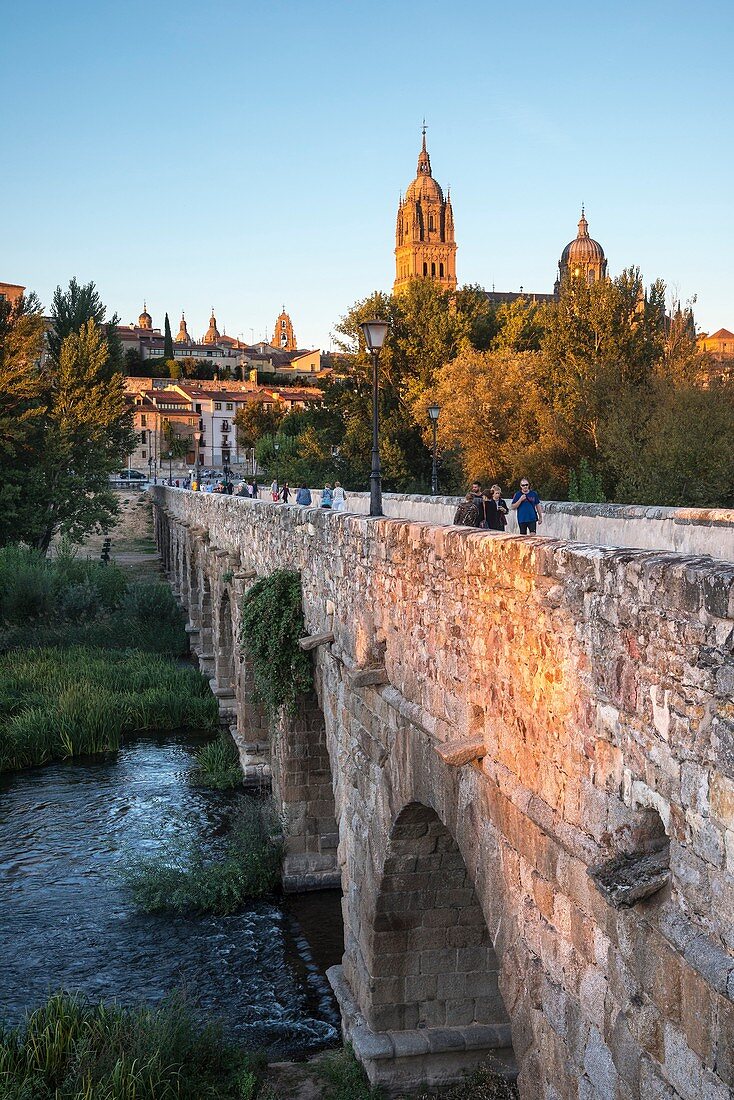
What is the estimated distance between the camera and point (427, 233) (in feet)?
361

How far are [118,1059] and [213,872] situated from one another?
16.9 feet

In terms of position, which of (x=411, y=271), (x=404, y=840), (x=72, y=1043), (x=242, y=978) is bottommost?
(x=242, y=978)

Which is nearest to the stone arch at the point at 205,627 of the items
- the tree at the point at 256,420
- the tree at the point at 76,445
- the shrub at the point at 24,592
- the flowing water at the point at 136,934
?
the shrub at the point at 24,592

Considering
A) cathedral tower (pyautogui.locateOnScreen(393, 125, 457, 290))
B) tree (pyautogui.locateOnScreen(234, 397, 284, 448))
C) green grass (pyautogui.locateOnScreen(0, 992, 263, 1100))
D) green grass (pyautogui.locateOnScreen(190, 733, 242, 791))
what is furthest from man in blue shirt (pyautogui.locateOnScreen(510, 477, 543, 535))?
cathedral tower (pyautogui.locateOnScreen(393, 125, 457, 290))

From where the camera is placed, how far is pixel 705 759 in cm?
314

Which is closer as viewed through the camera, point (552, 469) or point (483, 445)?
point (552, 469)

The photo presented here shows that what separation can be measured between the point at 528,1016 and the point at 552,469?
72.0 ft

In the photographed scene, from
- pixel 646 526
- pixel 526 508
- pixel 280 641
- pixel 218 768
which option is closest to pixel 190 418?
pixel 218 768

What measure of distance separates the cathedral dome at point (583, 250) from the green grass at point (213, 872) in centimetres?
9246

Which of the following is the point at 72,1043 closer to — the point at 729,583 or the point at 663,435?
the point at 729,583

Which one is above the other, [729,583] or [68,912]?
[729,583]

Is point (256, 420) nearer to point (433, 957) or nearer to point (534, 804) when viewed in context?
point (433, 957)

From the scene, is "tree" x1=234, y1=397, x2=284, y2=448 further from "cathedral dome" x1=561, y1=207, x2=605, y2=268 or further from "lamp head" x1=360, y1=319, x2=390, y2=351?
"lamp head" x1=360, y1=319, x2=390, y2=351

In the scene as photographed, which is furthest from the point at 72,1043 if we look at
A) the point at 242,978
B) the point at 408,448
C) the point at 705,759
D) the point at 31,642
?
the point at 408,448
